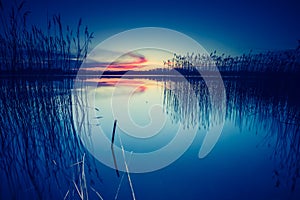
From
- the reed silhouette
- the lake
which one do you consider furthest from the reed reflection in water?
the reed silhouette

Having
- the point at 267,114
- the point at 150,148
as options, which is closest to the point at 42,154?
the point at 150,148

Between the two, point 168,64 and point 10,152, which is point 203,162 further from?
point 168,64

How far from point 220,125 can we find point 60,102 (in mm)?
3271

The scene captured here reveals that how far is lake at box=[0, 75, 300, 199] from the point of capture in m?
2.51

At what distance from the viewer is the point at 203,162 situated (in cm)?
318

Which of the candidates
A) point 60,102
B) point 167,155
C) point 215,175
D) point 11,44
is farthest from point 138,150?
point 11,44

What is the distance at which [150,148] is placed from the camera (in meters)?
3.56

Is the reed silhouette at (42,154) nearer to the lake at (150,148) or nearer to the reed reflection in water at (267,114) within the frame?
the lake at (150,148)

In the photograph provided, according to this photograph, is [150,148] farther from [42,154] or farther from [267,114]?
[267,114]

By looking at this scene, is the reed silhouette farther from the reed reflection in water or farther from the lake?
the reed reflection in water

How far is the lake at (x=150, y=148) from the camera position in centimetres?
251

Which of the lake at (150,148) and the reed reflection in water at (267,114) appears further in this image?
the reed reflection in water at (267,114)

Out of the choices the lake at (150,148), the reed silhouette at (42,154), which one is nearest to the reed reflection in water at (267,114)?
the lake at (150,148)

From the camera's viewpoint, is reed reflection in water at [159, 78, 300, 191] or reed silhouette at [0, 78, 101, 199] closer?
reed silhouette at [0, 78, 101, 199]
